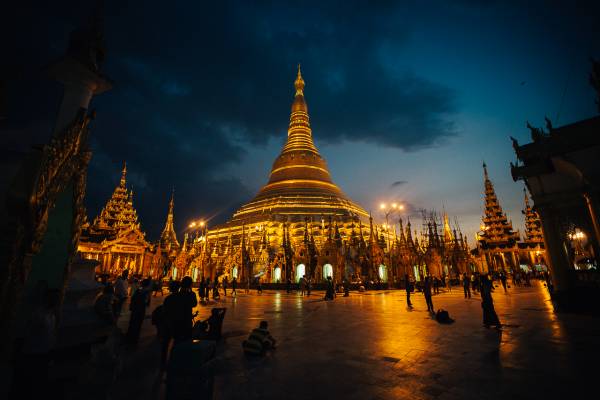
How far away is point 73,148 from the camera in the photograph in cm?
534

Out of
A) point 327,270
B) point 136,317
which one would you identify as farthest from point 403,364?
point 327,270

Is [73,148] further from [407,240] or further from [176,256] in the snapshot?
[176,256]

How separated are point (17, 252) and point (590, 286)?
51.7 ft

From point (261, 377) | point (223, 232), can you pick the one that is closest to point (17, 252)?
point (261, 377)

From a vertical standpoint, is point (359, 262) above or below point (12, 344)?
above

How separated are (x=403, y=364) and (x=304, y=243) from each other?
2270 cm

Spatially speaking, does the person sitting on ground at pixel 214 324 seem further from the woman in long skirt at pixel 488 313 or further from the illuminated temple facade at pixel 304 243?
the illuminated temple facade at pixel 304 243

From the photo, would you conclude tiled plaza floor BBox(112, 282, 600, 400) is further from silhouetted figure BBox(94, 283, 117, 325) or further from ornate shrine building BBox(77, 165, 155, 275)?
ornate shrine building BBox(77, 165, 155, 275)

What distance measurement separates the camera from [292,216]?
39938mm

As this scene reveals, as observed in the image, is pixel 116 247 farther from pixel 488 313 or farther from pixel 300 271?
pixel 488 313

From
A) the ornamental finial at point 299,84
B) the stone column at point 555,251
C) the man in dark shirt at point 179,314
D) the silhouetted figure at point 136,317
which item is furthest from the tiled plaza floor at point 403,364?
the ornamental finial at point 299,84

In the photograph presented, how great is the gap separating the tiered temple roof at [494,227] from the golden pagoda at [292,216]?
1905 centimetres

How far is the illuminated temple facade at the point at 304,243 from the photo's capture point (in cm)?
→ 2645

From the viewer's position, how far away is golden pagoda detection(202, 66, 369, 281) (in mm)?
29069
